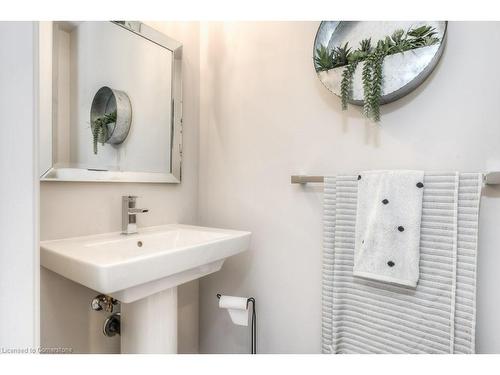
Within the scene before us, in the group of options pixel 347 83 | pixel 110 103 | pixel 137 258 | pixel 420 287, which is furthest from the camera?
pixel 110 103

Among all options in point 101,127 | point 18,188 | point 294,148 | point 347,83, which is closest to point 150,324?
point 18,188

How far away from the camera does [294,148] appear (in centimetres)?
119

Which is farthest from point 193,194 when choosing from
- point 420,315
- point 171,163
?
point 420,315

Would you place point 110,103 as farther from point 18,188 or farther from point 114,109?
point 18,188

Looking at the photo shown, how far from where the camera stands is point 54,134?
3.13 ft

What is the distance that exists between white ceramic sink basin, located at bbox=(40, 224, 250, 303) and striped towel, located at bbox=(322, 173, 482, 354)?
374 millimetres

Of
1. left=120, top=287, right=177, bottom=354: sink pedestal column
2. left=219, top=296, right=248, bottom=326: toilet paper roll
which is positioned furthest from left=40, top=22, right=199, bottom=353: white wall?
left=219, top=296, right=248, bottom=326: toilet paper roll

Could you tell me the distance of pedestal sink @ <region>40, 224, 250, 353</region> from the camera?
70cm

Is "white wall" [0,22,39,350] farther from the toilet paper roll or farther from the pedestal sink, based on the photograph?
the toilet paper roll

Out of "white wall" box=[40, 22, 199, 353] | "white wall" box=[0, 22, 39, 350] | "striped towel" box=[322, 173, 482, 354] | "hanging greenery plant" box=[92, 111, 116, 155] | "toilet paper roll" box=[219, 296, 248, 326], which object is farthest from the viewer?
"toilet paper roll" box=[219, 296, 248, 326]

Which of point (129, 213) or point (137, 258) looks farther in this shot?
point (129, 213)

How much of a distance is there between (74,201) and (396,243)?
110 cm

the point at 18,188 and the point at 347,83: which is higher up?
the point at 347,83

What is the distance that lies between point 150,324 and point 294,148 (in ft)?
2.78
